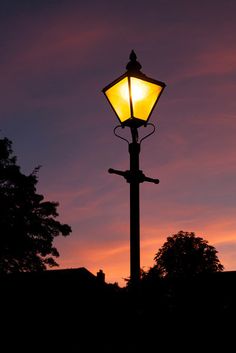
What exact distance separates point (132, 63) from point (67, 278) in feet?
89.2

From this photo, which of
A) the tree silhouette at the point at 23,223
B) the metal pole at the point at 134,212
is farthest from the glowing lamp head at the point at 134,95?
the tree silhouette at the point at 23,223

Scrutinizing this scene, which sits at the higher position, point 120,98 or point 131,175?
point 120,98

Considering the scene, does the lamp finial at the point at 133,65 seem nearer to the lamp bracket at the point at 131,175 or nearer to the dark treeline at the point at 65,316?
the lamp bracket at the point at 131,175

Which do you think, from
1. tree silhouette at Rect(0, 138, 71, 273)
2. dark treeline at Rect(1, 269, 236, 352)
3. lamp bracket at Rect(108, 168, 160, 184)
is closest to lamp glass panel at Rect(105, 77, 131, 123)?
lamp bracket at Rect(108, 168, 160, 184)

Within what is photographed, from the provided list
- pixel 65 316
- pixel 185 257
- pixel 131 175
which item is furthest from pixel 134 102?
pixel 185 257

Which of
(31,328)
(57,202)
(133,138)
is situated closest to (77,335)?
(31,328)

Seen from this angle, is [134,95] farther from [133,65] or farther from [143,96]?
[133,65]

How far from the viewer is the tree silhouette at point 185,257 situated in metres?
75.3

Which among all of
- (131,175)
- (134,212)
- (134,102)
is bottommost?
(134,212)

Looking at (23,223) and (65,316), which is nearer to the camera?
(65,316)

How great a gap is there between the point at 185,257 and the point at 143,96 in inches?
2895

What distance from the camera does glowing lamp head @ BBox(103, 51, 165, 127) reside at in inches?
200

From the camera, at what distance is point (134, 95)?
5066mm

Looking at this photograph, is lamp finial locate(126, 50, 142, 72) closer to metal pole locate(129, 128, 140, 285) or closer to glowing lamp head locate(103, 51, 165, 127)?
glowing lamp head locate(103, 51, 165, 127)
